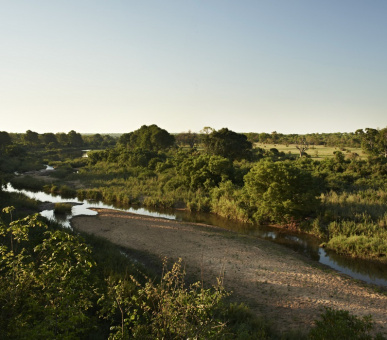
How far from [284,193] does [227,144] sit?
33.9 m

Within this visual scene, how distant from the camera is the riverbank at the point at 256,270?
38.1 feet

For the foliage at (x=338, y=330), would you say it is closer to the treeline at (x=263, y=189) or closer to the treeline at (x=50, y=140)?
the treeline at (x=263, y=189)

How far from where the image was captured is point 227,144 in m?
56.8

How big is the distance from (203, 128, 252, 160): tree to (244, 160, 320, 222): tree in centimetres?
3241

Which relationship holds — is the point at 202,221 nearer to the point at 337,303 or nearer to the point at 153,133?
the point at 337,303

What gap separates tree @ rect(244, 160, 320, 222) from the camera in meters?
23.4

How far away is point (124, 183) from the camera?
43.5 metres

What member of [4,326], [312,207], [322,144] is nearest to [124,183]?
[312,207]

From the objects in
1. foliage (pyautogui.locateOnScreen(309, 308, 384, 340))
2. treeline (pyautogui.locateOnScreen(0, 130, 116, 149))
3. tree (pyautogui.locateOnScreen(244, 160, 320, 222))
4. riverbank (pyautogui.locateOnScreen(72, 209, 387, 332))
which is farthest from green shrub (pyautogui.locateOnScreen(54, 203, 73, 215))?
treeline (pyautogui.locateOnScreen(0, 130, 116, 149))

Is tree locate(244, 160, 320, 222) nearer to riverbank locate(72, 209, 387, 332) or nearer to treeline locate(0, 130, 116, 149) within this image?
riverbank locate(72, 209, 387, 332)

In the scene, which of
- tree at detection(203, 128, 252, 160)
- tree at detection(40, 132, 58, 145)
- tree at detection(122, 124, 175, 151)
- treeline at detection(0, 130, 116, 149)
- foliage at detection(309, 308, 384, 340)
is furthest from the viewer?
tree at detection(40, 132, 58, 145)

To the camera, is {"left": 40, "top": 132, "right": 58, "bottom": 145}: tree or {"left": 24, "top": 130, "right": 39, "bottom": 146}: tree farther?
{"left": 40, "top": 132, "right": 58, "bottom": 145}: tree

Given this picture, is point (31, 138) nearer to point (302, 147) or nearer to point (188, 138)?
point (188, 138)

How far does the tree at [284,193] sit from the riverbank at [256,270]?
393 centimetres
